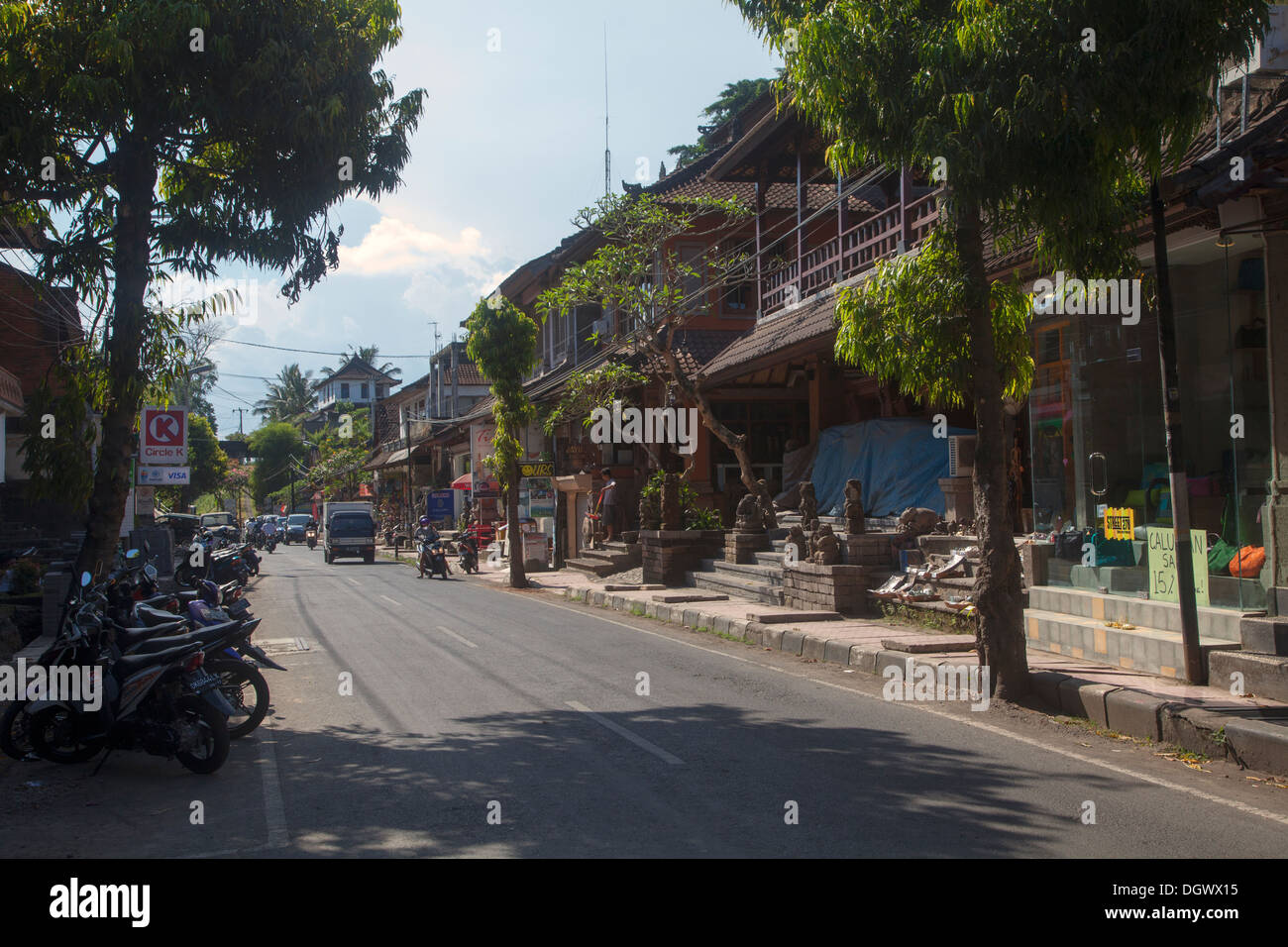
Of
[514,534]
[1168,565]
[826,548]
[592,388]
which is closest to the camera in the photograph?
→ [1168,565]

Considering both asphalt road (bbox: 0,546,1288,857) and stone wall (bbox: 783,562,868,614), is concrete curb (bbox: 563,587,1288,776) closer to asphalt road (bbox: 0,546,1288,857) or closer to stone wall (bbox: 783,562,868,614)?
asphalt road (bbox: 0,546,1288,857)

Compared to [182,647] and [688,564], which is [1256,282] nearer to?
[182,647]

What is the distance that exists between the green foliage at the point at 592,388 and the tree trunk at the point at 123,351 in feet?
44.4

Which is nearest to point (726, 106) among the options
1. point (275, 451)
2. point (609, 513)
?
point (609, 513)

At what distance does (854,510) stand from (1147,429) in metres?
4.85

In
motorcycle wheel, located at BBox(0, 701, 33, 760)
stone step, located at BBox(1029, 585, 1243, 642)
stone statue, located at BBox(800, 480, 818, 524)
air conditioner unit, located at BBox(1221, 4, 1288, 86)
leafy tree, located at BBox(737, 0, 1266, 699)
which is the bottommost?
motorcycle wheel, located at BBox(0, 701, 33, 760)

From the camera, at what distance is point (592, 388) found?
23.7m

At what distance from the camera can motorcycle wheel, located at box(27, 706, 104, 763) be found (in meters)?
7.22

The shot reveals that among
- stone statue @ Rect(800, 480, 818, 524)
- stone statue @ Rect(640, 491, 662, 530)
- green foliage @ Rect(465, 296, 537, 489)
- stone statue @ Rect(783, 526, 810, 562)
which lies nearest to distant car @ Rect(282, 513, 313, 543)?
green foliage @ Rect(465, 296, 537, 489)

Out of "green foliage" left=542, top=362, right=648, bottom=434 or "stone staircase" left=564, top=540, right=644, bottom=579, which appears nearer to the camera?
"green foliage" left=542, top=362, right=648, bottom=434

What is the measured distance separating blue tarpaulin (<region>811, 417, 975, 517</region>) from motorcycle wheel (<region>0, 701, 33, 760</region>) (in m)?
13.2

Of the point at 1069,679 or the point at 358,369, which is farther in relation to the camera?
the point at 358,369

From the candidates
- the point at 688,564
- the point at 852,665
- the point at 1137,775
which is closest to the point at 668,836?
the point at 1137,775

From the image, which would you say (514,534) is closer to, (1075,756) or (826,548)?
(826,548)
